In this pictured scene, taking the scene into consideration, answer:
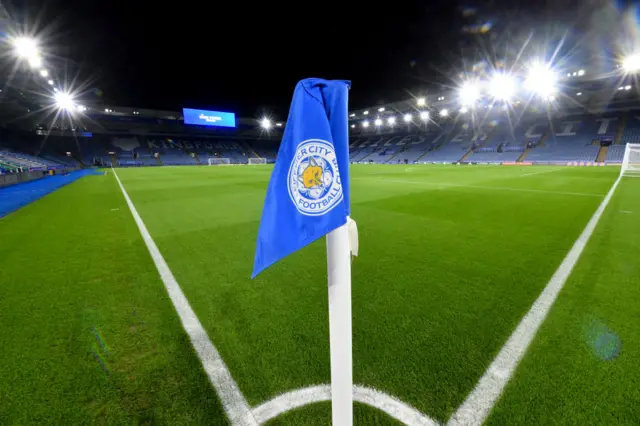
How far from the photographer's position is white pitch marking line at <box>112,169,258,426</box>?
65.4 inches

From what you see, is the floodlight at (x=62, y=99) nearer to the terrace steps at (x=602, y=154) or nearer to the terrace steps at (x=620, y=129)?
the terrace steps at (x=602, y=154)

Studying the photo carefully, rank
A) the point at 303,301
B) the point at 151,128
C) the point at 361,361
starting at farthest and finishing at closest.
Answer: the point at 151,128 < the point at 303,301 < the point at 361,361

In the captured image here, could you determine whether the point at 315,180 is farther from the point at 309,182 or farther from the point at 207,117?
the point at 207,117

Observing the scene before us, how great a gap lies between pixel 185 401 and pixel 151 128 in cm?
7739

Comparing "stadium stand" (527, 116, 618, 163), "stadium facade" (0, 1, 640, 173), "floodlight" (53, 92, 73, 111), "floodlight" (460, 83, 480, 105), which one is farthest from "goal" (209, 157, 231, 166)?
"stadium stand" (527, 116, 618, 163)

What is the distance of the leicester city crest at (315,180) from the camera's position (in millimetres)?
1165

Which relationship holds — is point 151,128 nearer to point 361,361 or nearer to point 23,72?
point 23,72

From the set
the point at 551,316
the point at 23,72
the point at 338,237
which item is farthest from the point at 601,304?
the point at 23,72

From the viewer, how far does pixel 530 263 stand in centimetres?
400

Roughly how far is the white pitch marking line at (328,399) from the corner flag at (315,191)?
0.74 meters

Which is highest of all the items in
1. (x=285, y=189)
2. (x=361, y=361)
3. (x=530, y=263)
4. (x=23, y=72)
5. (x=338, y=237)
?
(x=23, y=72)

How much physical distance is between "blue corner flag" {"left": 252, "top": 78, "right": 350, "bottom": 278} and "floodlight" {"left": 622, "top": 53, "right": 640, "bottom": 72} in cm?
4364

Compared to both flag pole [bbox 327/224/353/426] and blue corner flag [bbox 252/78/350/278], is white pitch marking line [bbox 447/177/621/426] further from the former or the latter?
blue corner flag [bbox 252/78/350/278]

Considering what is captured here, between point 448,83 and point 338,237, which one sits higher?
point 448,83
